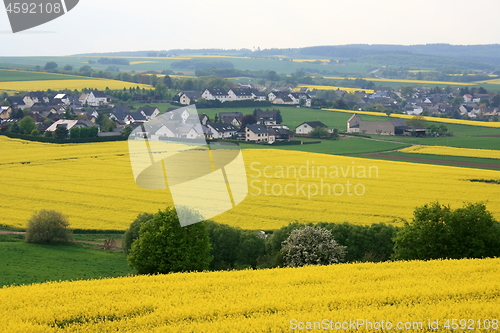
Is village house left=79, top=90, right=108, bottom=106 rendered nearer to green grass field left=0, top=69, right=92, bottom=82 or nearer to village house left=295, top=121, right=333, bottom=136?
green grass field left=0, top=69, right=92, bottom=82

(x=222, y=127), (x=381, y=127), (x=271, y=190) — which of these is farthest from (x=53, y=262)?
(x=381, y=127)

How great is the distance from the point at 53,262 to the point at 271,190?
18328mm

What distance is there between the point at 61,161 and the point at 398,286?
143 feet

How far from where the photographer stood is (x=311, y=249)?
24.2 m

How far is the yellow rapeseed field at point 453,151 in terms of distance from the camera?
5847 centimetres

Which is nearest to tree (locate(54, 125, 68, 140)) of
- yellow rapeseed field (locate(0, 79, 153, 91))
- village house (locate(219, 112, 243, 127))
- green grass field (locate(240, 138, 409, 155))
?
green grass field (locate(240, 138, 409, 155))

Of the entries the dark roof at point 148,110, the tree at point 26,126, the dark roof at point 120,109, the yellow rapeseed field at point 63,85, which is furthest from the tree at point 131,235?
the yellow rapeseed field at point 63,85

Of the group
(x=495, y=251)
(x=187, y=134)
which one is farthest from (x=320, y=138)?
(x=495, y=251)

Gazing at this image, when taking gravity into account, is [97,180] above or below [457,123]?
above

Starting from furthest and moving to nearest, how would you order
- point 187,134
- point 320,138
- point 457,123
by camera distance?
point 457,123 → point 320,138 → point 187,134

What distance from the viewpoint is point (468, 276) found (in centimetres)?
1688

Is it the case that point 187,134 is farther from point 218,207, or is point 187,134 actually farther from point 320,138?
point 218,207

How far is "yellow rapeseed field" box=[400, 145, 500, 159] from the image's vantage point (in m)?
58.5

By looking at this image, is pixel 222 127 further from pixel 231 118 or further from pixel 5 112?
pixel 5 112
